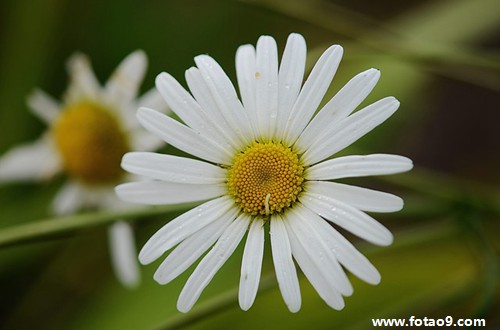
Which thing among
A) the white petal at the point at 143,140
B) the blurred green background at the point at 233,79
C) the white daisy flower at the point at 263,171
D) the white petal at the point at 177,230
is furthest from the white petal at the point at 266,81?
the blurred green background at the point at 233,79

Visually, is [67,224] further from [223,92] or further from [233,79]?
[233,79]

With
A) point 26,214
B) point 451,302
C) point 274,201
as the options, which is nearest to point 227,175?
point 274,201

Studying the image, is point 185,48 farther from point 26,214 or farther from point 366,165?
point 366,165

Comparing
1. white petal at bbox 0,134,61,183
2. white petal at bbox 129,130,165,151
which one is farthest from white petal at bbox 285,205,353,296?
white petal at bbox 0,134,61,183

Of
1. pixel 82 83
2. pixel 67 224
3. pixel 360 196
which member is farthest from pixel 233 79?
pixel 360 196

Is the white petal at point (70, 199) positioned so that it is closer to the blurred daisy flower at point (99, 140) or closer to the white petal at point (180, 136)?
the blurred daisy flower at point (99, 140)

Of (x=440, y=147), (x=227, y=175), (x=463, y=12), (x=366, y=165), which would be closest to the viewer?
(x=366, y=165)

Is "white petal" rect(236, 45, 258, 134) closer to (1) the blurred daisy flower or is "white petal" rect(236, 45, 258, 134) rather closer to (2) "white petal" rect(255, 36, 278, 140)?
(2) "white petal" rect(255, 36, 278, 140)
